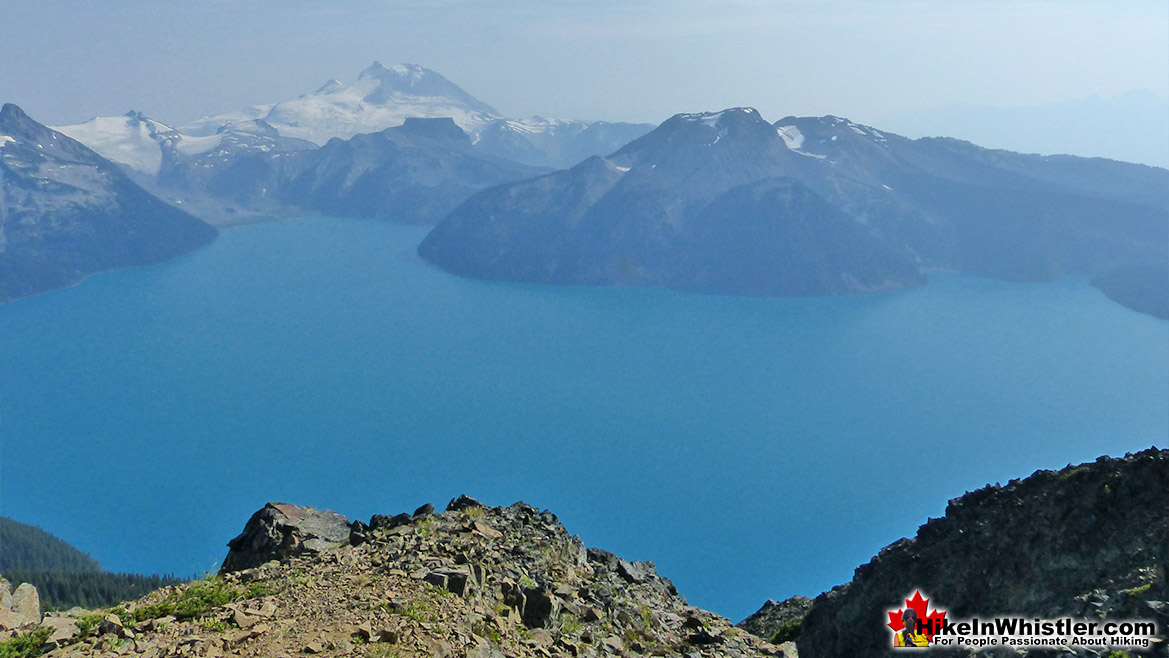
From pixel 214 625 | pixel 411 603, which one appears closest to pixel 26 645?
pixel 214 625

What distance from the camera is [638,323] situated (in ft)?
519

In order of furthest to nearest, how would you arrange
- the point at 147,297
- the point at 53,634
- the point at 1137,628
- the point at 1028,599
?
1. the point at 147,297
2. the point at 1028,599
3. the point at 1137,628
4. the point at 53,634

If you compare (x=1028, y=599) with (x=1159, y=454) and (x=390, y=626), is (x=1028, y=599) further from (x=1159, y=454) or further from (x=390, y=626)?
(x=390, y=626)

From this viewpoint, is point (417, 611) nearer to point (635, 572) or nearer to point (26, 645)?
point (26, 645)

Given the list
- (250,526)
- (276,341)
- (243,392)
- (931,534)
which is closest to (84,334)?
(276,341)

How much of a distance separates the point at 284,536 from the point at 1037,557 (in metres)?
20.3

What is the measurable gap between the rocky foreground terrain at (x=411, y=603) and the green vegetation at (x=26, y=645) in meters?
0.04

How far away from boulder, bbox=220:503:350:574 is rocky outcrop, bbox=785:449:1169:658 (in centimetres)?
1515

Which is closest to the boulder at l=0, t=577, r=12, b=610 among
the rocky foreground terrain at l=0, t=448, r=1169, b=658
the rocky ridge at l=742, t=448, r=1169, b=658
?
the rocky foreground terrain at l=0, t=448, r=1169, b=658

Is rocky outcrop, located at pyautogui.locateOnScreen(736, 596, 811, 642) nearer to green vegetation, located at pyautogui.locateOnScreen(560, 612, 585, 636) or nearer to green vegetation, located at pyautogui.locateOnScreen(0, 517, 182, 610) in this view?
green vegetation, located at pyautogui.locateOnScreen(560, 612, 585, 636)

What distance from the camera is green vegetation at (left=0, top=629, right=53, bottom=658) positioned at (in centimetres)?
1274

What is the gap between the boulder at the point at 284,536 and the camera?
67.2 feet

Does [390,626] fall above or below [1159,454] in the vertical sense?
below

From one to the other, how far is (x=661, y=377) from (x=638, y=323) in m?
38.4
